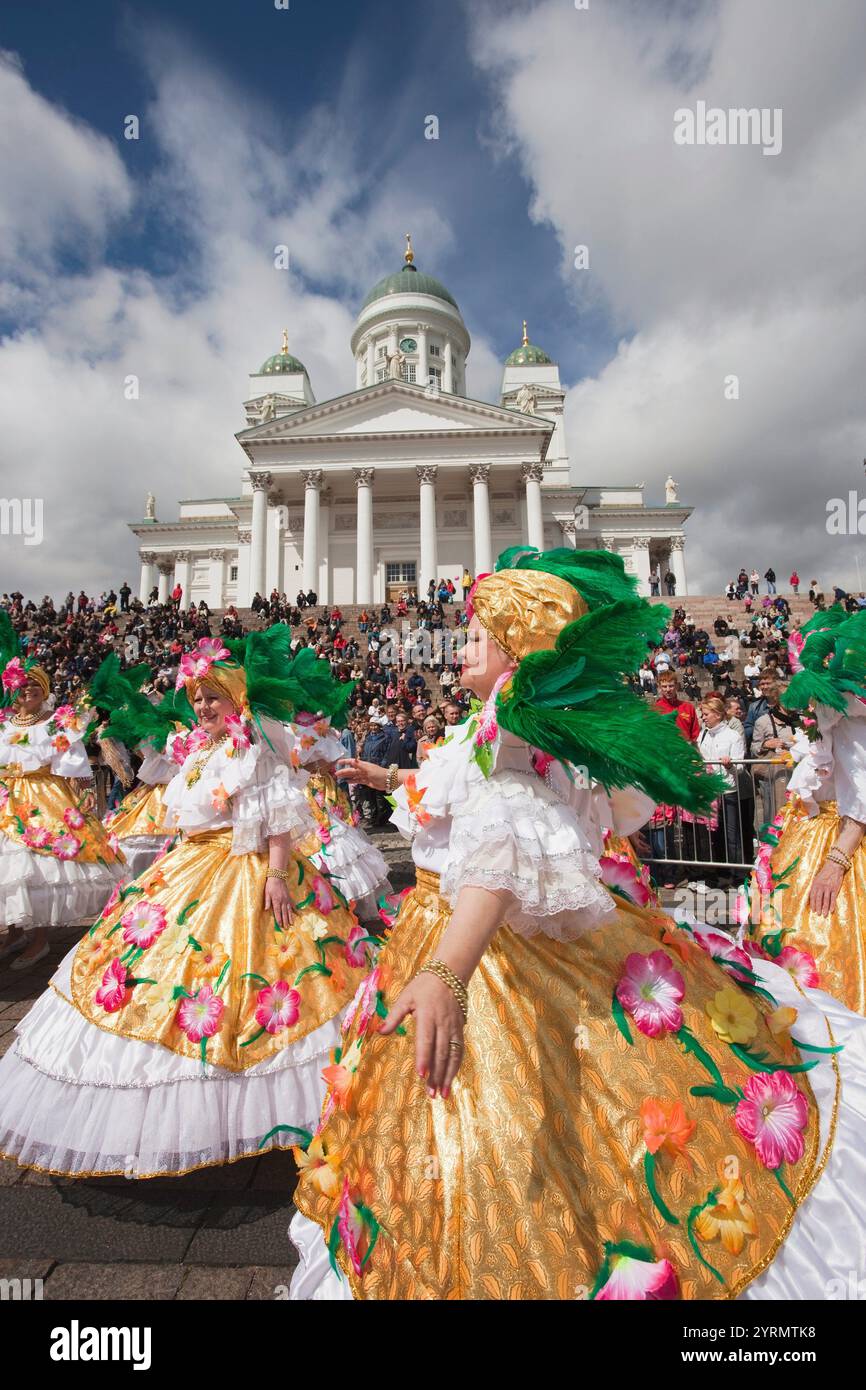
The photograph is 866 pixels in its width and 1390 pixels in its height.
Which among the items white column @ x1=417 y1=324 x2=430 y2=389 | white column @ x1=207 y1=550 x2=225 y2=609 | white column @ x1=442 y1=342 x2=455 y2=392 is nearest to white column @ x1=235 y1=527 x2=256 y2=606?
white column @ x1=207 y1=550 x2=225 y2=609

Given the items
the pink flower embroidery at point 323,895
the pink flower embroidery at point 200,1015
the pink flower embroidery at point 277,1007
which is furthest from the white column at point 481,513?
the pink flower embroidery at point 200,1015

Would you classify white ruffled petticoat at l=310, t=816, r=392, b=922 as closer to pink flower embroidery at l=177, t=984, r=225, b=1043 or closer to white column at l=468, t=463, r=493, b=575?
pink flower embroidery at l=177, t=984, r=225, b=1043

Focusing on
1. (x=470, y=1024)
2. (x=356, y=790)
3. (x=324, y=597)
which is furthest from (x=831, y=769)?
(x=324, y=597)

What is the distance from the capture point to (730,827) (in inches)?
273

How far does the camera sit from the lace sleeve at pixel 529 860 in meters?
1.47

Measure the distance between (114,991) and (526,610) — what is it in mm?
2113

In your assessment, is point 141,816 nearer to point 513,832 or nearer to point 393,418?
point 513,832

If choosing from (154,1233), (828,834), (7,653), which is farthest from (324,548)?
(154,1233)

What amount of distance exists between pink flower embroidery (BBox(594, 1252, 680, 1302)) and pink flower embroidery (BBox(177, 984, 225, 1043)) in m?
1.64

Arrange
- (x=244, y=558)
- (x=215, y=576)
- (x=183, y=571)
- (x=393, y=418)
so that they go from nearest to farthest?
(x=393, y=418)
(x=244, y=558)
(x=215, y=576)
(x=183, y=571)

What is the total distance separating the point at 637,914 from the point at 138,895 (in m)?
2.16

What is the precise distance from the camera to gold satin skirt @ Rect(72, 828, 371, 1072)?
8.25ft

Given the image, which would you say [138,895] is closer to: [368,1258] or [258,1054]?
[258,1054]

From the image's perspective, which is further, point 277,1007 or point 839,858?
point 839,858
